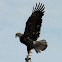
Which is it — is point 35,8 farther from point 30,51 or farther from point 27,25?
point 30,51

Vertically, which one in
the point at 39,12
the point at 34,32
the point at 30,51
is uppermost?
the point at 39,12

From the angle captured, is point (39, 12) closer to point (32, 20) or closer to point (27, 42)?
point (32, 20)

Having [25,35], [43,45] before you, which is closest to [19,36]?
[25,35]

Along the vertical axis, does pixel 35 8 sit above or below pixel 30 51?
above

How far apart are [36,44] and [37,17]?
1225 mm

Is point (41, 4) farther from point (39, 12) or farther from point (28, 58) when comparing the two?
point (28, 58)

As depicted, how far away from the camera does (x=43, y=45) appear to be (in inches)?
509

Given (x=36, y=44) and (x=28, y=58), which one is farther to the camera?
(x=36, y=44)

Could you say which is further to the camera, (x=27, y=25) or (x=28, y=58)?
(x=27, y=25)

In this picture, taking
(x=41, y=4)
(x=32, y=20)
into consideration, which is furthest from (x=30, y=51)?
(x=41, y=4)

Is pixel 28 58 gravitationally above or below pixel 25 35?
below

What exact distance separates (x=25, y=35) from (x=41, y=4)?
1640mm

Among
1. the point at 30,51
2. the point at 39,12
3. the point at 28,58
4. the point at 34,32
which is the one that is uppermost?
the point at 39,12

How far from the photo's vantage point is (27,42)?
42.2 feet
